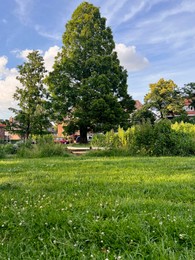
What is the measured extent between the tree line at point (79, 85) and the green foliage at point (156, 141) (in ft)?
36.0

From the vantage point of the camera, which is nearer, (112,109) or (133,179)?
(133,179)

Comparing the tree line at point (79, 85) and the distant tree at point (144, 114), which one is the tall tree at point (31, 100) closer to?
the tree line at point (79, 85)

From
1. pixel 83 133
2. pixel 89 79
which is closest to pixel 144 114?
pixel 83 133

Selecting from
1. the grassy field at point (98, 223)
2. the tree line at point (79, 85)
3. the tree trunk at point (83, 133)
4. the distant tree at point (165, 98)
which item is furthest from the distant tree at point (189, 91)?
the grassy field at point (98, 223)

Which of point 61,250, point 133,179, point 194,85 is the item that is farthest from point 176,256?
point 194,85

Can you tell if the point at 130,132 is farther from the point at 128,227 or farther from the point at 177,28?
the point at 128,227

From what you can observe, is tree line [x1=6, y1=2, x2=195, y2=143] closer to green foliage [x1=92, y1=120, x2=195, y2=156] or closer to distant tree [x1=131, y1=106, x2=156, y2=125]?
green foliage [x1=92, y1=120, x2=195, y2=156]

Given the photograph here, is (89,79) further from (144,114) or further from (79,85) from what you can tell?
(144,114)

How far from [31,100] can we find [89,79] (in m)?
6.19

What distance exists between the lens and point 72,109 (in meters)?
24.0

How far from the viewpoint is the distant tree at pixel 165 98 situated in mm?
37219

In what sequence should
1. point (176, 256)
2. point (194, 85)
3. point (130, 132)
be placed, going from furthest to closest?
point (194, 85), point (130, 132), point (176, 256)

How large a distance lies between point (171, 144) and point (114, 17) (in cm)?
568

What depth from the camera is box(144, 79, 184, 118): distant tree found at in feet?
122
